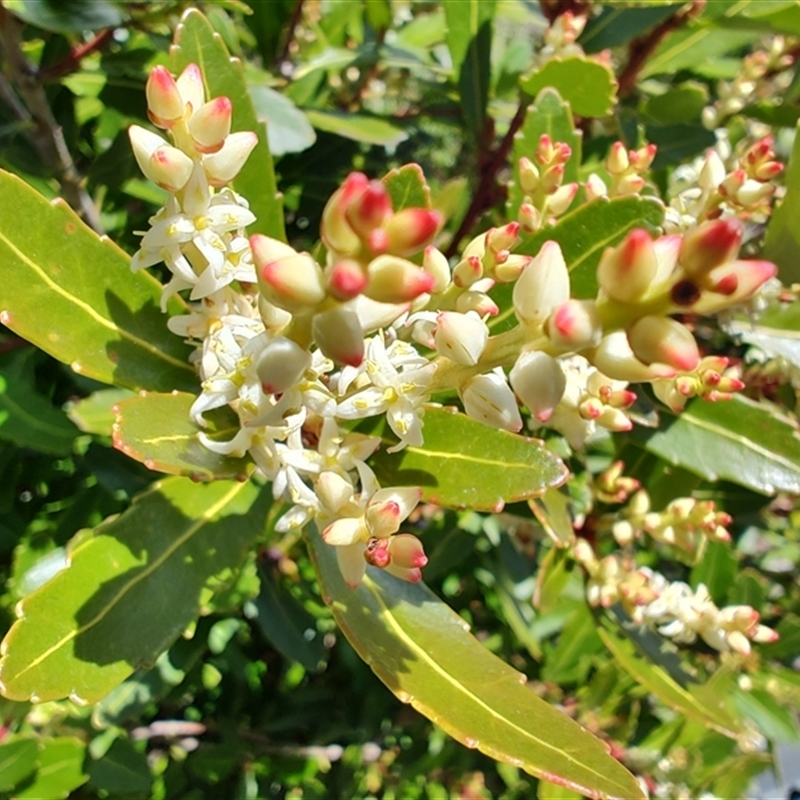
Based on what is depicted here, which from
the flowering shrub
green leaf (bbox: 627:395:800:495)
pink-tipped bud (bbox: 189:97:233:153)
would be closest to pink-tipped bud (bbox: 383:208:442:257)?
the flowering shrub

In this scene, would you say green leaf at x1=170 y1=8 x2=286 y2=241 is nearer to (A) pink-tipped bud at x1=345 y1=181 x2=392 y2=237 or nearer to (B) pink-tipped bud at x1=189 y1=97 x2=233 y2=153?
(B) pink-tipped bud at x1=189 y1=97 x2=233 y2=153

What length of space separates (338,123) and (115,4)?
40cm

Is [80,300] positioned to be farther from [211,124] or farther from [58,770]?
[58,770]

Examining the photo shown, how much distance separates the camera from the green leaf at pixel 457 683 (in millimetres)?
738

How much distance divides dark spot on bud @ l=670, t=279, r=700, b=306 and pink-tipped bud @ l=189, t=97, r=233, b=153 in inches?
16.3

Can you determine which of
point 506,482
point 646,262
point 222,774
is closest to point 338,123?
point 506,482

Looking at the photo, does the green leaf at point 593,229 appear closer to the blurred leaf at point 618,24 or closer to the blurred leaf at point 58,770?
the blurred leaf at point 618,24

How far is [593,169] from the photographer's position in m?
1.49

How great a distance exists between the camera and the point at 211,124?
68 centimetres

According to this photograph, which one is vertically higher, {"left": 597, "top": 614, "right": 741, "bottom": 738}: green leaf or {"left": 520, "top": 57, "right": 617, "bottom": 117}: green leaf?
{"left": 520, "top": 57, "right": 617, "bottom": 117}: green leaf

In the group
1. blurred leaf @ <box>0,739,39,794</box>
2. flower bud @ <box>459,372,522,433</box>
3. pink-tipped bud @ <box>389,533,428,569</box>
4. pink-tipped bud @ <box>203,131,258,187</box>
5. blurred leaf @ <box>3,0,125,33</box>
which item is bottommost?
blurred leaf @ <box>0,739,39,794</box>

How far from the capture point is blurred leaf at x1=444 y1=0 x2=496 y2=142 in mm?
1367

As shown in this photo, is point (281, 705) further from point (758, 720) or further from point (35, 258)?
point (35, 258)

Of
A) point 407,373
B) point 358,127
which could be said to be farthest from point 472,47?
point 407,373
